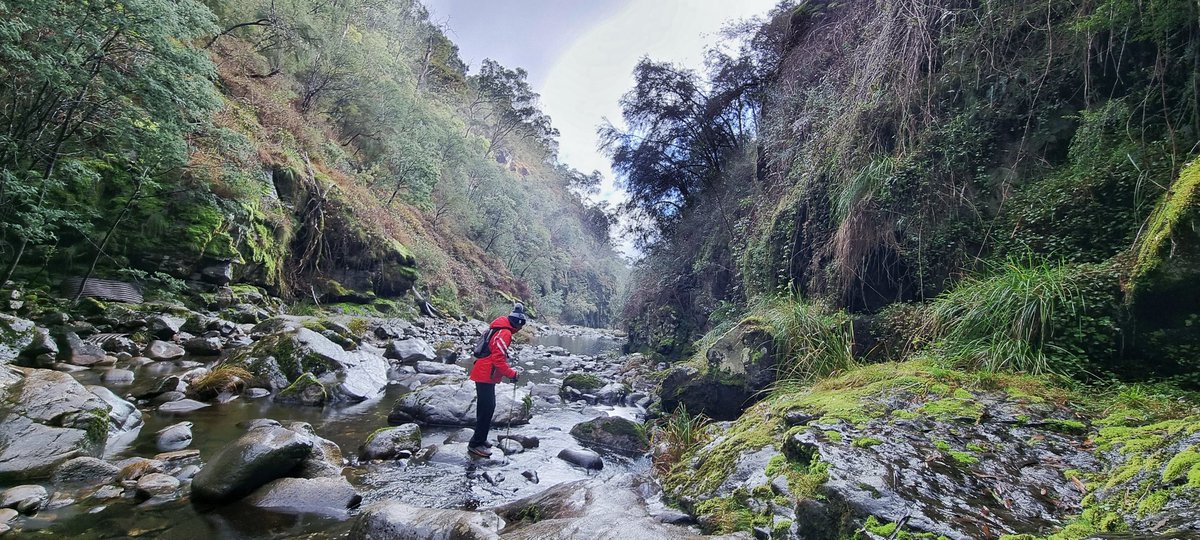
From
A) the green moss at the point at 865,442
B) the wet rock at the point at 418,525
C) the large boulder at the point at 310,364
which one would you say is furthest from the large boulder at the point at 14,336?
the green moss at the point at 865,442

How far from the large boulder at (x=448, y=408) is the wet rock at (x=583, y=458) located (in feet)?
4.96

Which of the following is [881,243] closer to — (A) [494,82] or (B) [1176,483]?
(B) [1176,483]

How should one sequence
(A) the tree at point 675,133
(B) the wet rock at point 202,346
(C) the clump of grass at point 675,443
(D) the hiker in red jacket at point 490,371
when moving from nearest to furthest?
1. (C) the clump of grass at point 675,443
2. (D) the hiker in red jacket at point 490,371
3. (B) the wet rock at point 202,346
4. (A) the tree at point 675,133

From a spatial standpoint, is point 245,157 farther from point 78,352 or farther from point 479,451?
point 479,451

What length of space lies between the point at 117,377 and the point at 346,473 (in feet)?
14.6

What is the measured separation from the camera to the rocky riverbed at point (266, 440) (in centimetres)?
333

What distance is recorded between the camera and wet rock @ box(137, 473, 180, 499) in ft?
11.7

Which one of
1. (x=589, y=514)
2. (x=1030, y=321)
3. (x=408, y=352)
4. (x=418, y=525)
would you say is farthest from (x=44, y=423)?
(x=1030, y=321)

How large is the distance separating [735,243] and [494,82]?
132ft

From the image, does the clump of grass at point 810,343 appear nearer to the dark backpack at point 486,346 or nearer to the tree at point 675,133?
the dark backpack at point 486,346

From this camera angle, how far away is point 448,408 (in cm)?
704

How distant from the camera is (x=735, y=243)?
1205 cm

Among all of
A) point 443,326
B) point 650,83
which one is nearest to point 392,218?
point 443,326

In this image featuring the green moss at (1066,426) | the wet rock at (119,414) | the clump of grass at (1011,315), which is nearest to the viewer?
the green moss at (1066,426)
